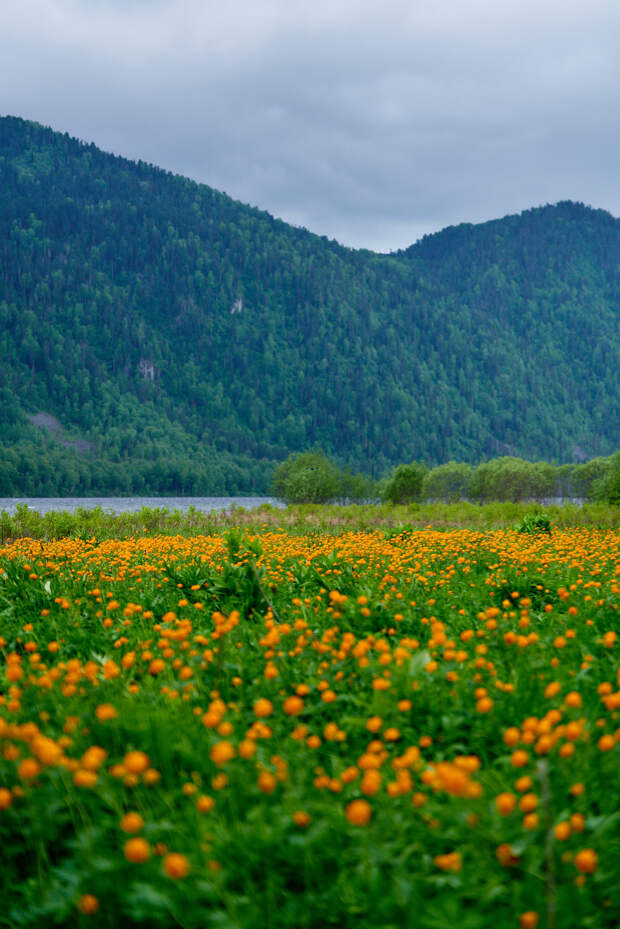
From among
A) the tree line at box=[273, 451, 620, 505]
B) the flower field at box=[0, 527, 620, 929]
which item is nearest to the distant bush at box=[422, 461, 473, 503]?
the tree line at box=[273, 451, 620, 505]

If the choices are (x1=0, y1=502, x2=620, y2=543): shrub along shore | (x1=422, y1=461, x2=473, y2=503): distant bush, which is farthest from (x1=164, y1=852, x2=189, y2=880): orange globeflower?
(x1=422, y1=461, x2=473, y2=503): distant bush

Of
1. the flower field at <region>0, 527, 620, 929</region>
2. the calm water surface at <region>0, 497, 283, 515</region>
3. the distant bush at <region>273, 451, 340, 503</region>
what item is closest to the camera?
the flower field at <region>0, 527, 620, 929</region>

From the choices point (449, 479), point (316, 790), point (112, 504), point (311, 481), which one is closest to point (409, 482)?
point (311, 481)

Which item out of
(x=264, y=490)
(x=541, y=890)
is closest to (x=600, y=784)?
(x=541, y=890)

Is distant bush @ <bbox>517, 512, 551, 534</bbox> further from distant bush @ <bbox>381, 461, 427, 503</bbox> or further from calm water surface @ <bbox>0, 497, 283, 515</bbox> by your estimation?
calm water surface @ <bbox>0, 497, 283, 515</bbox>

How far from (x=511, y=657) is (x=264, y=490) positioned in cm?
17239

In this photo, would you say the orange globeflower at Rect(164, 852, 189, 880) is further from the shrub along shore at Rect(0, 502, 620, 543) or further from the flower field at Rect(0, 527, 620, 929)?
the shrub along shore at Rect(0, 502, 620, 543)

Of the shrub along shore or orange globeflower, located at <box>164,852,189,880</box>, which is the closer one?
orange globeflower, located at <box>164,852,189,880</box>

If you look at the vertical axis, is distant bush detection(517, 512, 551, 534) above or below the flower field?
below

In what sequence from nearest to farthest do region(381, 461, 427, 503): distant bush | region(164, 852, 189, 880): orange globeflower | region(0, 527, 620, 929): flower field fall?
region(164, 852, 189, 880): orange globeflower → region(0, 527, 620, 929): flower field → region(381, 461, 427, 503): distant bush

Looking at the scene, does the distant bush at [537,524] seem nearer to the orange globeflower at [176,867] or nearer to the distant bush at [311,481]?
the orange globeflower at [176,867]

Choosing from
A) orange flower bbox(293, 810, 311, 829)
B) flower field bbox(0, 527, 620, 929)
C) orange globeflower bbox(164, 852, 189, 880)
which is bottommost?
flower field bbox(0, 527, 620, 929)

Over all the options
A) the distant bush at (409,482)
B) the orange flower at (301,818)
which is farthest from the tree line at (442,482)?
the orange flower at (301,818)

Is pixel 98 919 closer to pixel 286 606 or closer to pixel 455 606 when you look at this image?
pixel 286 606
